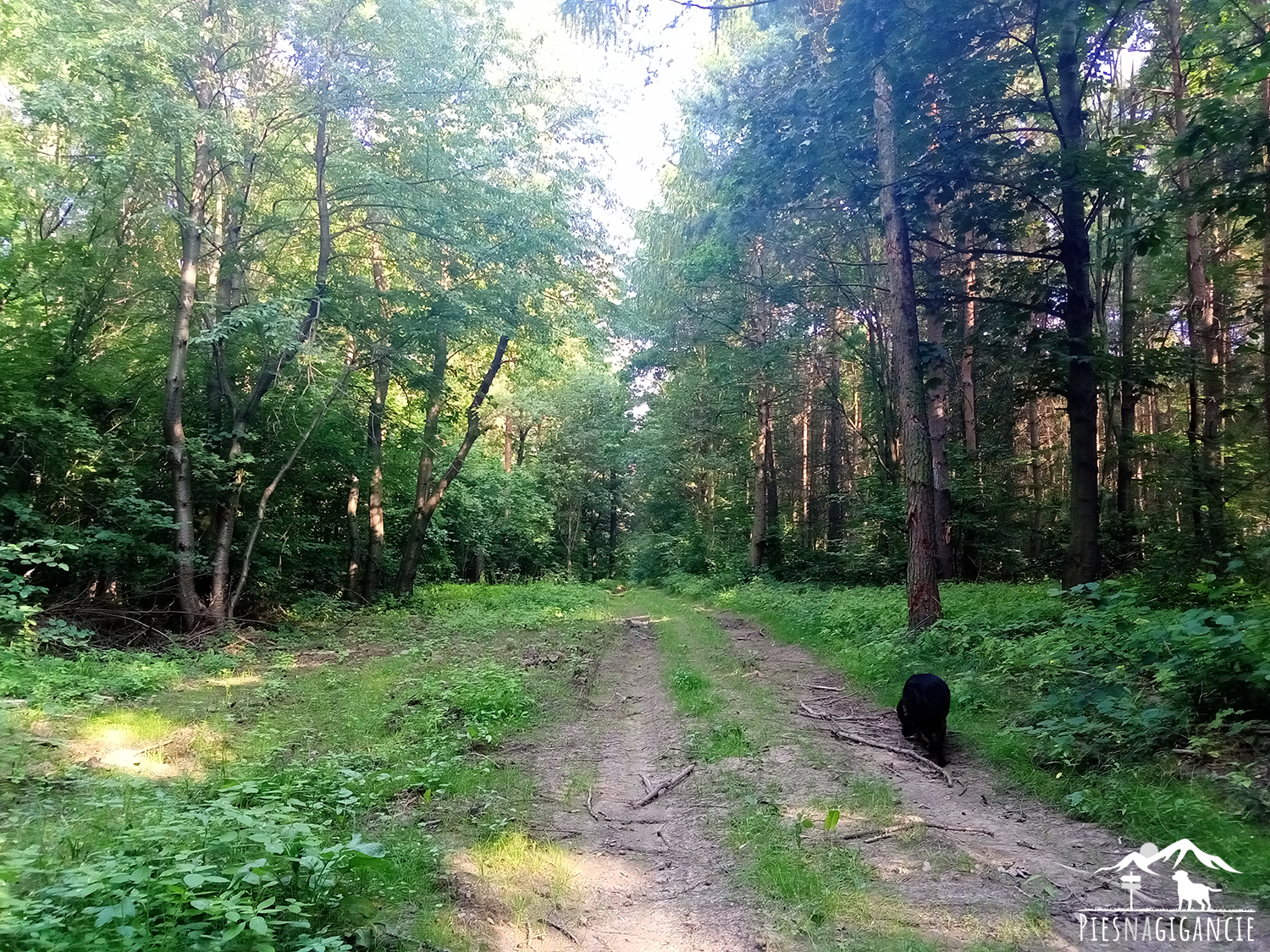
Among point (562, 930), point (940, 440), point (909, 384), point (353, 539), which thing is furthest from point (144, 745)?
point (940, 440)

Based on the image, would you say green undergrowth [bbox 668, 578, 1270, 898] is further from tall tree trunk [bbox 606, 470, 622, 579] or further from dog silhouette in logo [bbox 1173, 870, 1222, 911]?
tall tree trunk [bbox 606, 470, 622, 579]

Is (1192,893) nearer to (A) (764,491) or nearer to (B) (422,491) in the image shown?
(B) (422,491)

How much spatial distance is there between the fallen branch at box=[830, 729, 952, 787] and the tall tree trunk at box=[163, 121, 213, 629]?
36.7ft

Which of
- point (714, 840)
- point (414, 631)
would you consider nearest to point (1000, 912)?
point (714, 840)

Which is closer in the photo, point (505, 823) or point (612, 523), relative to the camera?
point (505, 823)

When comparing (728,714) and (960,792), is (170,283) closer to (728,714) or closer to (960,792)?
(728,714)

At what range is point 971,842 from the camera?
4.32 m

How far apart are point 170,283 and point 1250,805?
16.7m

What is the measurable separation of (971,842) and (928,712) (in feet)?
5.76

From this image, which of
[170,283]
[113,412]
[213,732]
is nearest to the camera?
[213,732]

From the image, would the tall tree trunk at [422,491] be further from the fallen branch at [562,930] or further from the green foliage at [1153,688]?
the fallen branch at [562,930]

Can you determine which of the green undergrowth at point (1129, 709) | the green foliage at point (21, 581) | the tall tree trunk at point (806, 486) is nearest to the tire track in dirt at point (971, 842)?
the green undergrowth at point (1129, 709)

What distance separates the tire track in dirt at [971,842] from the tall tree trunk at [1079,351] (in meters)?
5.38

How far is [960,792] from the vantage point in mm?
5180
